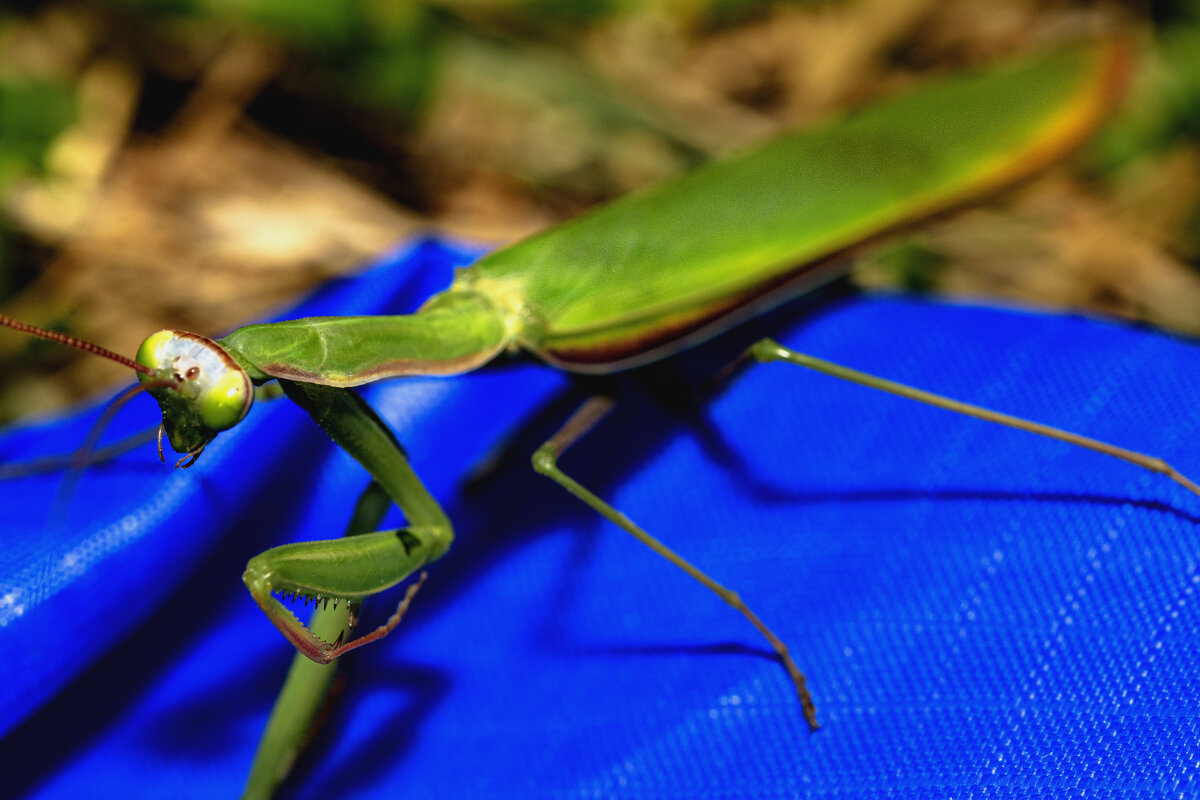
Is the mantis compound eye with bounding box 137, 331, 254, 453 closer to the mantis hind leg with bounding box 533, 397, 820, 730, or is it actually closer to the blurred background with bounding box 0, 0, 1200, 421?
the mantis hind leg with bounding box 533, 397, 820, 730

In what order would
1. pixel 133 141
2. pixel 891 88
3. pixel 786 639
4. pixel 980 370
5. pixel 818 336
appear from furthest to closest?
1. pixel 891 88
2. pixel 133 141
3. pixel 818 336
4. pixel 980 370
5. pixel 786 639

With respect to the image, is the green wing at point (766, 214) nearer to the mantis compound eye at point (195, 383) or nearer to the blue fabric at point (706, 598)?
the blue fabric at point (706, 598)

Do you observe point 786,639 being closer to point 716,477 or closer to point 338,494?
point 716,477

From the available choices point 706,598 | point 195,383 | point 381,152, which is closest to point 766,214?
point 706,598

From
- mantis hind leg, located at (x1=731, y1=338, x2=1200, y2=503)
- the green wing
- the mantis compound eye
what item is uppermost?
the mantis compound eye

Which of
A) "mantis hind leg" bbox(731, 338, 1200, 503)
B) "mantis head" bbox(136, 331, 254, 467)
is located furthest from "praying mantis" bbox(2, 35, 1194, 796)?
"mantis hind leg" bbox(731, 338, 1200, 503)

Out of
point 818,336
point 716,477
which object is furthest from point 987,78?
point 716,477
